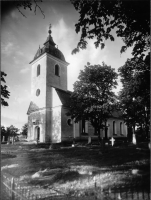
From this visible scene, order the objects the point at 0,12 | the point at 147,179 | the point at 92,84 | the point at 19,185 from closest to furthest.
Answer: the point at 147,179 < the point at 19,185 < the point at 0,12 < the point at 92,84

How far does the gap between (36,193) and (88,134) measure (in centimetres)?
1102

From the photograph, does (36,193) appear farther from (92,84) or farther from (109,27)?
(92,84)

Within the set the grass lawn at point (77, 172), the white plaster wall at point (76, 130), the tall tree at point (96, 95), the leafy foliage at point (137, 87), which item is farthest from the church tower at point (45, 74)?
the white plaster wall at point (76, 130)

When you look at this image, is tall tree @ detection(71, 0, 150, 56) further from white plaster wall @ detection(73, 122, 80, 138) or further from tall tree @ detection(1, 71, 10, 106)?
white plaster wall @ detection(73, 122, 80, 138)

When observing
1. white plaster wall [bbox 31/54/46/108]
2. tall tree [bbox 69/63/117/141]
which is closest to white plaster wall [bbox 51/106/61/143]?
white plaster wall [bbox 31/54/46/108]

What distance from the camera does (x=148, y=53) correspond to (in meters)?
2.69

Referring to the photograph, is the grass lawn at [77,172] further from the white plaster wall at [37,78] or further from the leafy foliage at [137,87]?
the white plaster wall at [37,78]

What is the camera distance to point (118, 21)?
104 inches

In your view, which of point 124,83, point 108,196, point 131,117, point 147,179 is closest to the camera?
point 108,196

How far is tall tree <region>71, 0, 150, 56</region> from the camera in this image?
249cm

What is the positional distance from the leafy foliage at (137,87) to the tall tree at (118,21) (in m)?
0.24

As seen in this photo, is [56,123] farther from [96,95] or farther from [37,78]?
[37,78]

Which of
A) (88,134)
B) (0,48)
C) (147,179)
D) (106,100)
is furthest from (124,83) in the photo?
(88,134)

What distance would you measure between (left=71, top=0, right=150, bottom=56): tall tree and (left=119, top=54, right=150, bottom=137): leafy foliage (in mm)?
243
